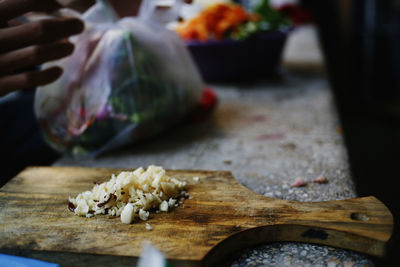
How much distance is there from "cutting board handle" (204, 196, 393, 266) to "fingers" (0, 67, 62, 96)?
615mm

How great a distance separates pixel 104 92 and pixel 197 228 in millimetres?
521

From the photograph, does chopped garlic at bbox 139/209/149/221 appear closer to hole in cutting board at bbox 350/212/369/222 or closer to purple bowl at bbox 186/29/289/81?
hole in cutting board at bbox 350/212/369/222

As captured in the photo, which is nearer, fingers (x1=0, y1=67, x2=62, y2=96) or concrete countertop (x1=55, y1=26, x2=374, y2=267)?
concrete countertop (x1=55, y1=26, x2=374, y2=267)

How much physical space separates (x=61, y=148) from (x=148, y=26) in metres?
0.44

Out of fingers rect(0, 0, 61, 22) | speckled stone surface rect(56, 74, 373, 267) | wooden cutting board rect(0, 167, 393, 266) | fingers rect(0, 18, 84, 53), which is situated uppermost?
fingers rect(0, 0, 61, 22)

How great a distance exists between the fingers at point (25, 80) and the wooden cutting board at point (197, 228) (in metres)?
0.28

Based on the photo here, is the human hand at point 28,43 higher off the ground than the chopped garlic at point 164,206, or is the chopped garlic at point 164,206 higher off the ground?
the human hand at point 28,43

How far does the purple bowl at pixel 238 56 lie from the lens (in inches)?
59.7

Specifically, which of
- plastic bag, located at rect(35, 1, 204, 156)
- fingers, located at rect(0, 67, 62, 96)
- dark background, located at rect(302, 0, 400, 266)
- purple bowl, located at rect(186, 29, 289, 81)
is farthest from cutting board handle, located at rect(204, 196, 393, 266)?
dark background, located at rect(302, 0, 400, 266)

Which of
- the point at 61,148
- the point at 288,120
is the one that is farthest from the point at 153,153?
the point at 288,120

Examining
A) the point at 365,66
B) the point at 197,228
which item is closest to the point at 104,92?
the point at 197,228

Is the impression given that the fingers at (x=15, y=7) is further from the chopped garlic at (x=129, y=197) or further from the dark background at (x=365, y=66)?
the dark background at (x=365, y=66)

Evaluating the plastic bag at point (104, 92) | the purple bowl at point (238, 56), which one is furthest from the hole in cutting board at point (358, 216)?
the purple bowl at point (238, 56)

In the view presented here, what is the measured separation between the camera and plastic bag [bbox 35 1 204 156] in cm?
102
